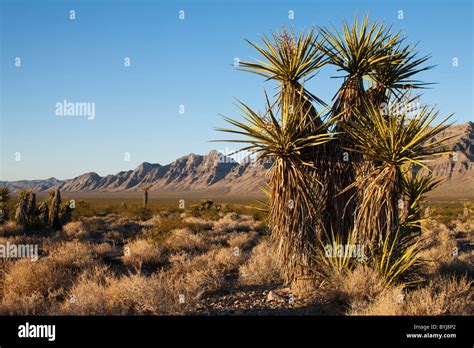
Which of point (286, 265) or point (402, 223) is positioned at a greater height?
point (402, 223)

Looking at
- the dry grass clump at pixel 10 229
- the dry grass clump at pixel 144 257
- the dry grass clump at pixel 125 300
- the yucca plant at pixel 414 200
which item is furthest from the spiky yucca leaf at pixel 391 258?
the dry grass clump at pixel 10 229

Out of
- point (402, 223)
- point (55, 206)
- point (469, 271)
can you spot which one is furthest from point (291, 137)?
point (55, 206)

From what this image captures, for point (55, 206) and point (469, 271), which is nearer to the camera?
point (469, 271)

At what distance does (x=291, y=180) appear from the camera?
24.9 feet

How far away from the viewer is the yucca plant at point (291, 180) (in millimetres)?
7535

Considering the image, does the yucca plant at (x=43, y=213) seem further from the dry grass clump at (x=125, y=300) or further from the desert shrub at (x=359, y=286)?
the desert shrub at (x=359, y=286)

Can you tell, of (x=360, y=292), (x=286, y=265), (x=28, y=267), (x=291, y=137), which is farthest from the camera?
(x=28, y=267)

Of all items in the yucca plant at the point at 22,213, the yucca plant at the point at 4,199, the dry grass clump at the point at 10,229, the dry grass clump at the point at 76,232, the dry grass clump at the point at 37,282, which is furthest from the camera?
the yucca plant at the point at 4,199

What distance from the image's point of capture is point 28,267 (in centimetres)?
897

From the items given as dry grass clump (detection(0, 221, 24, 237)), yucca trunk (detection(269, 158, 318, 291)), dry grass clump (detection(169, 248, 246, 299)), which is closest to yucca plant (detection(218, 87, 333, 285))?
yucca trunk (detection(269, 158, 318, 291))

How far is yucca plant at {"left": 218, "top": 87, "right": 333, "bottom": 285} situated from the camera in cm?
754
